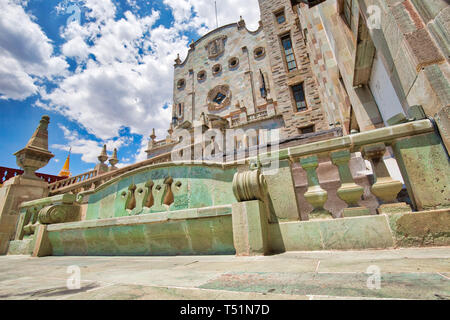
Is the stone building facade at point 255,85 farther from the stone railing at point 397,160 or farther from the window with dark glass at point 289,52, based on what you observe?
the stone railing at point 397,160

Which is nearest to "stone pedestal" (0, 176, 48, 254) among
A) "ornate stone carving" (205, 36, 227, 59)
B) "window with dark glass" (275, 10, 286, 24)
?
"window with dark glass" (275, 10, 286, 24)

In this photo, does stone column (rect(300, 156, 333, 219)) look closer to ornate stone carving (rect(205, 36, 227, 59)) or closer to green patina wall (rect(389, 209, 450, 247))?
green patina wall (rect(389, 209, 450, 247))

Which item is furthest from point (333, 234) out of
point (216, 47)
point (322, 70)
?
point (216, 47)

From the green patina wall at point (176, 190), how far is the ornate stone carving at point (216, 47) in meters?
24.4

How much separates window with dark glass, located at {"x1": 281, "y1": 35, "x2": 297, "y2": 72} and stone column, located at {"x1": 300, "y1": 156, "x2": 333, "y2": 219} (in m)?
14.3

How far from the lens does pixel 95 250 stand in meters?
3.59

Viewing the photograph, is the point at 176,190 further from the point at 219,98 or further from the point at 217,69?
the point at 217,69

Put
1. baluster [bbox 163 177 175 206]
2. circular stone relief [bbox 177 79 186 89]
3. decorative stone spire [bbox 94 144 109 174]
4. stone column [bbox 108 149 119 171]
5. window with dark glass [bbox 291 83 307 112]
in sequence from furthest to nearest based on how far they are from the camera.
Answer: circular stone relief [bbox 177 79 186 89], window with dark glass [bbox 291 83 307 112], stone column [bbox 108 149 119 171], decorative stone spire [bbox 94 144 109 174], baluster [bbox 163 177 175 206]

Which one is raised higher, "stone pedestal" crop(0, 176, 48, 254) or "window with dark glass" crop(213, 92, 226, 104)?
"window with dark glass" crop(213, 92, 226, 104)

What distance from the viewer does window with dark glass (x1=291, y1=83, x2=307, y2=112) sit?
45.1 feet

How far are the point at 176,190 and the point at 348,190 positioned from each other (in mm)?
2546

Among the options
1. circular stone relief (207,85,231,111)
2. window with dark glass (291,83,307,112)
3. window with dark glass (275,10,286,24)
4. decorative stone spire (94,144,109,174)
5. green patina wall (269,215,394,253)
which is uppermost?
window with dark glass (275,10,286,24)
